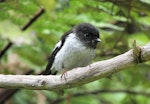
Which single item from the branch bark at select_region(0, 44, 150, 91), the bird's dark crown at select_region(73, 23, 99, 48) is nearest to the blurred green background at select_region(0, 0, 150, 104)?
the bird's dark crown at select_region(73, 23, 99, 48)

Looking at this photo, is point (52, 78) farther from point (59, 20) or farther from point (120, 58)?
point (59, 20)

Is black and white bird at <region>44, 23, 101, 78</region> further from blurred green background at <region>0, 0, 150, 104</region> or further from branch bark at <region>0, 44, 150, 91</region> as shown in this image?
branch bark at <region>0, 44, 150, 91</region>

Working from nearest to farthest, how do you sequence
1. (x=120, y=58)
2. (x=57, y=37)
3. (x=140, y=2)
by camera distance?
1. (x=120, y=58)
2. (x=140, y=2)
3. (x=57, y=37)

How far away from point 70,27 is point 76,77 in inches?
62.0

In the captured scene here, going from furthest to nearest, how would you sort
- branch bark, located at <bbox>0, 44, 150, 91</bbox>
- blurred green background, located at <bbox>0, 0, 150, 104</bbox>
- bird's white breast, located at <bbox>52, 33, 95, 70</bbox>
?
1. bird's white breast, located at <bbox>52, 33, 95, 70</bbox>
2. blurred green background, located at <bbox>0, 0, 150, 104</bbox>
3. branch bark, located at <bbox>0, 44, 150, 91</bbox>

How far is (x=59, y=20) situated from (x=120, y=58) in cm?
148

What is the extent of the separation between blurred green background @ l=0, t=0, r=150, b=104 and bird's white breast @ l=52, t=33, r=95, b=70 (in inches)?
7.6

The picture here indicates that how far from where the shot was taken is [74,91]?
5.11 metres

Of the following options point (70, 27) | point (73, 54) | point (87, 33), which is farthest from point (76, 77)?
point (70, 27)

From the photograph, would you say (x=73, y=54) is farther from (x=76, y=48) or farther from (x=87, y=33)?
(x=87, y=33)

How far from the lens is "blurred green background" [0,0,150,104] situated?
360 cm

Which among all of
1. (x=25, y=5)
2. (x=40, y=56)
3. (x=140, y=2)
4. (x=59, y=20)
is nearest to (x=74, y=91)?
(x=40, y=56)

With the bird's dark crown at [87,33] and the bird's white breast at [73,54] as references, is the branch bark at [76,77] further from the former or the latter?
the bird's dark crown at [87,33]

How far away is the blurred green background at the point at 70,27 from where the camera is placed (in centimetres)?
360
